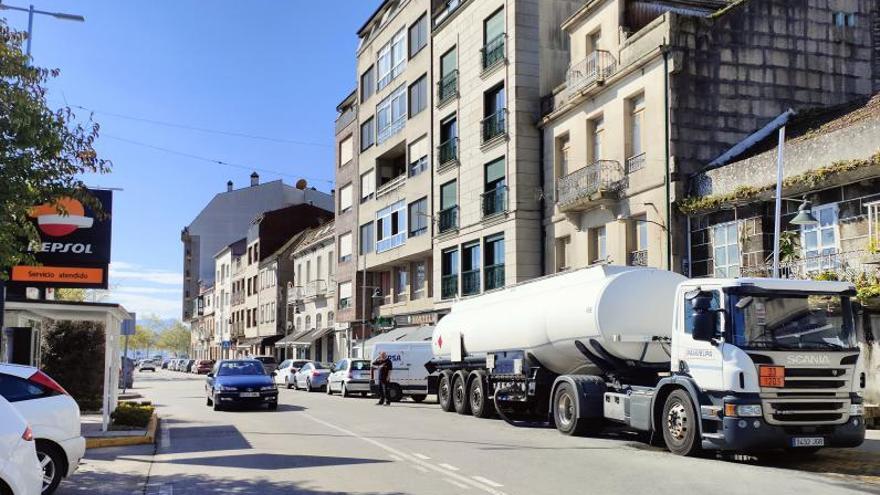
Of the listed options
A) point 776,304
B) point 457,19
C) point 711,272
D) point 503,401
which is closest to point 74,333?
point 503,401

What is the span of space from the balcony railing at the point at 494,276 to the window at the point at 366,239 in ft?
48.4

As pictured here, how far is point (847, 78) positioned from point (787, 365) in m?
19.4

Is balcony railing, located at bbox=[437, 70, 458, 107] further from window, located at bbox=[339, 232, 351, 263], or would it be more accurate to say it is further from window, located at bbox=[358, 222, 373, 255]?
window, located at bbox=[339, 232, 351, 263]

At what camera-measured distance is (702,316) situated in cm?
1210

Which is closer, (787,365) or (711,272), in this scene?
(787,365)

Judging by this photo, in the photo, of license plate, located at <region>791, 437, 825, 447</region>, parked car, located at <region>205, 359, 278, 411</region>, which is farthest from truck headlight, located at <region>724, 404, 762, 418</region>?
parked car, located at <region>205, 359, 278, 411</region>

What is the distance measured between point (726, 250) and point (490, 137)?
13656 mm

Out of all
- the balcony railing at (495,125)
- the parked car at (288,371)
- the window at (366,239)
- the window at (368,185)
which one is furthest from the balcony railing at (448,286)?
the window at (368,185)

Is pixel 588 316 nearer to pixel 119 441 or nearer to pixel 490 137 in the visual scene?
pixel 119 441

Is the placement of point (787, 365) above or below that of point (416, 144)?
below

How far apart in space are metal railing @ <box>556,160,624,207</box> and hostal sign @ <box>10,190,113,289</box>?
48.2 feet

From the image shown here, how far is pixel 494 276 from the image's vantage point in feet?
112

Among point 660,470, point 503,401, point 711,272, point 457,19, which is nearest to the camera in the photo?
point 660,470

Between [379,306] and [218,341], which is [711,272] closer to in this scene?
[379,306]
